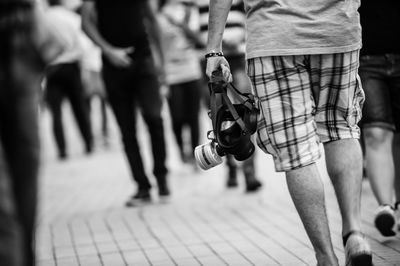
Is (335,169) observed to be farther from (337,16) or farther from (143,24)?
(143,24)

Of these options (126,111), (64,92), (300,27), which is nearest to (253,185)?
(126,111)

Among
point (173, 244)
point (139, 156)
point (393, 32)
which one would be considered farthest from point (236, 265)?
point (139, 156)

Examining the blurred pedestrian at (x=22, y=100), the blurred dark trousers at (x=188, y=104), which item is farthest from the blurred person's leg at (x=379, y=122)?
the blurred dark trousers at (x=188, y=104)

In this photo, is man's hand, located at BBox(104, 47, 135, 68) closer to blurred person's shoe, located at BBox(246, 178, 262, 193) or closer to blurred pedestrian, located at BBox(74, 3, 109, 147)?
blurred person's shoe, located at BBox(246, 178, 262, 193)

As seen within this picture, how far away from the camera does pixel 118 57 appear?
7250 millimetres

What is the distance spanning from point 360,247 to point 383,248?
2.74 feet

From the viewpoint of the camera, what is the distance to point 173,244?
18.5 ft

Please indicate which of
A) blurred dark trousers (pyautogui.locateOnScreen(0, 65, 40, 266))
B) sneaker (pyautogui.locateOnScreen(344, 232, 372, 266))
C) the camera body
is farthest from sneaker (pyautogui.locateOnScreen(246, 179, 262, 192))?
blurred dark trousers (pyautogui.locateOnScreen(0, 65, 40, 266))

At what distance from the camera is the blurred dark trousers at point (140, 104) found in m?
7.43

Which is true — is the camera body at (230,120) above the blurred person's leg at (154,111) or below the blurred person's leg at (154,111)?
above

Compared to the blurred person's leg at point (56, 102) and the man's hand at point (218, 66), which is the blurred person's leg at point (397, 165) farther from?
the blurred person's leg at point (56, 102)

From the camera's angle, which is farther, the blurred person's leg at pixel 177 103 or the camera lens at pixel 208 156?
the blurred person's leg at pixel 177 103

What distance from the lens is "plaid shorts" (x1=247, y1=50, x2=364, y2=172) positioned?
4.24 meters

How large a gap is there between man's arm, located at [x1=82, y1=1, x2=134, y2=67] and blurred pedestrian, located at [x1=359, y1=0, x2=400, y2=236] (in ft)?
8.44
